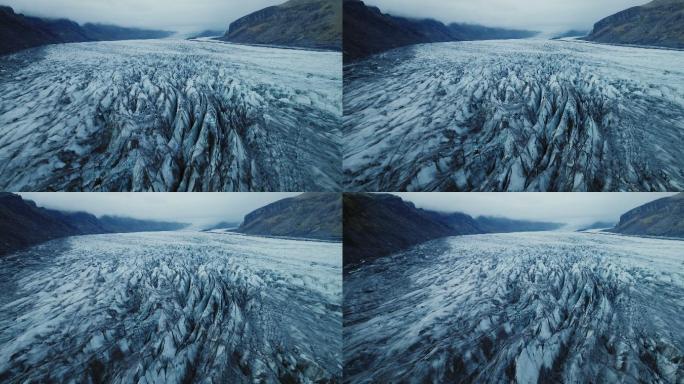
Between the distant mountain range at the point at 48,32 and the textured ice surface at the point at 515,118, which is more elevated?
the distant mountain range at the point at 48,32

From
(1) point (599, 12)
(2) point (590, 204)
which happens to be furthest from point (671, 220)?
(1) point (599, 12)

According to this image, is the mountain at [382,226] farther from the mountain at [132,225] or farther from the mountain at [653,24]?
the mountain at [653,24]

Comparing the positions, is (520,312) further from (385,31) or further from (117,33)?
(117,33)

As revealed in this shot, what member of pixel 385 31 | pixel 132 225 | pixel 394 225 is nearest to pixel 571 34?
pixel 385 31

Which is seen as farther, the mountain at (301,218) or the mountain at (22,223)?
the mountain at (301,218)

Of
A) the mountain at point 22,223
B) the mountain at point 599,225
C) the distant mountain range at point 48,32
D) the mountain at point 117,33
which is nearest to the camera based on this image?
the mountain at point 22,223

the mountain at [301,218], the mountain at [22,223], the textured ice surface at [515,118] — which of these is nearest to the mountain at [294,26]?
the textured ice surface at [515,118]

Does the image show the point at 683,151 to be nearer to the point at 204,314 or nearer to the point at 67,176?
the point at 204,314
